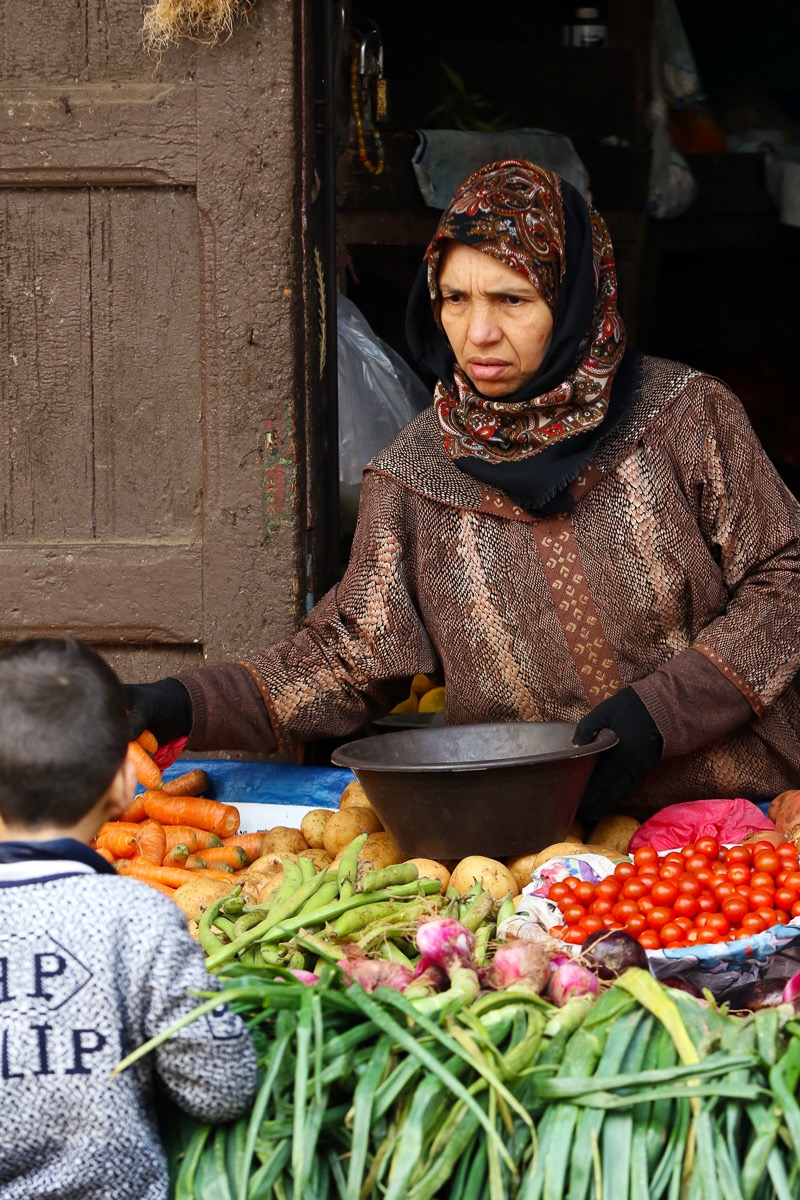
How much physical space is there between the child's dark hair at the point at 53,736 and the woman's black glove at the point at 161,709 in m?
1.27

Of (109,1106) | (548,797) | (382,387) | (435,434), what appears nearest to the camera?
(109,1106)

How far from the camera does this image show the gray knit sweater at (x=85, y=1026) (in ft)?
5.82

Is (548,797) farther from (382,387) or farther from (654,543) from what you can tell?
(382,387)

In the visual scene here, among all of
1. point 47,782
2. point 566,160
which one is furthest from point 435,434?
point 566,160

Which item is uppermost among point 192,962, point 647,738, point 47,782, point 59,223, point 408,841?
point 59,223

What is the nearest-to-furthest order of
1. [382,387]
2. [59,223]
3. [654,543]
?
[654,543] < [59,223] < [382,387]

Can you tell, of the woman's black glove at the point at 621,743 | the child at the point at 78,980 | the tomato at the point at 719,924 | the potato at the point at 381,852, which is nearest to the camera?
the child at the point at 78,980

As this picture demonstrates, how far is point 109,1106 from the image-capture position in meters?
1.79

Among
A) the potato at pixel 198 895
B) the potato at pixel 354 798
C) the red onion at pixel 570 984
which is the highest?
the red onion at pixel 570 984

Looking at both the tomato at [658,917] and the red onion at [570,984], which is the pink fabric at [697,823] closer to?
the tomato at [658,917]

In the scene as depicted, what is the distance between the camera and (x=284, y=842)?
11.0 ft

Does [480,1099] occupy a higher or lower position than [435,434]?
lower

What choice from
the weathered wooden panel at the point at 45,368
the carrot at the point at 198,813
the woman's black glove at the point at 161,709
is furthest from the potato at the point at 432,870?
the weathered wooden panel at the point at 45,368

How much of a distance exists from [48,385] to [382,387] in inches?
44.0
